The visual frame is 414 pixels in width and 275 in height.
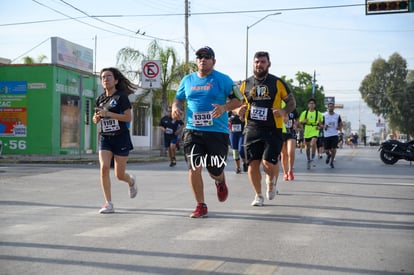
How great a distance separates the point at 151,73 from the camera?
21.8 metres

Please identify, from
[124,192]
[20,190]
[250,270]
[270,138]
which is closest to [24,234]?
[250,270]

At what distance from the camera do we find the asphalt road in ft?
16.3

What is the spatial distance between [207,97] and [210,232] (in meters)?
1.80

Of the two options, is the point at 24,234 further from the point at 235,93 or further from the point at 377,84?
the point at 377,84

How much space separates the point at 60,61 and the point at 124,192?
64.9ft

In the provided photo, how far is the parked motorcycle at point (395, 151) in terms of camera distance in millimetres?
20766

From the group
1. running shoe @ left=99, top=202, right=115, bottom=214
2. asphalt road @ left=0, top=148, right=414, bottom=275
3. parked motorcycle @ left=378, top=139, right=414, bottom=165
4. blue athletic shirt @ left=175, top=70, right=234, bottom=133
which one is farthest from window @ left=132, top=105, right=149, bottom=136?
blue athletic shirt @ left=175, top=70, right=234, bottom=133

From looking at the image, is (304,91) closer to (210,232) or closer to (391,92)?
(391,92)

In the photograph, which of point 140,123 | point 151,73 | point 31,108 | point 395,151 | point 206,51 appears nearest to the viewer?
point 206,51

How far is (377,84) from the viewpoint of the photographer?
88125mm

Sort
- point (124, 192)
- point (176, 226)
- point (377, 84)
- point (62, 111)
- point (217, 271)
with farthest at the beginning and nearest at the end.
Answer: point (377, 84) < point (62, 111) < point (124, 192) < point (176, 226) < point (217, 271)

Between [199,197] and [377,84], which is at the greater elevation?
[377,84]

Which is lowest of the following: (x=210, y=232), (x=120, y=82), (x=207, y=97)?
(x=210, y=232)

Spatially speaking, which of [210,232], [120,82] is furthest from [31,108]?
[210,232]
